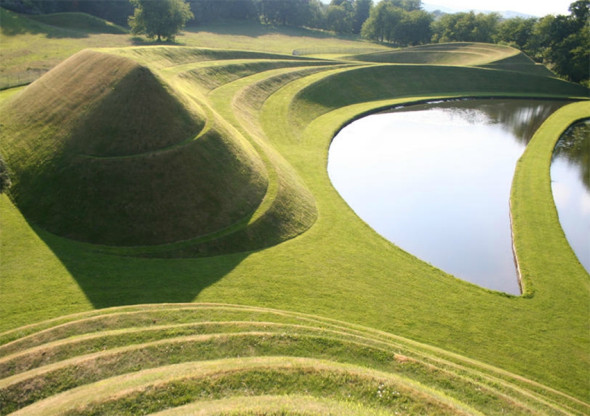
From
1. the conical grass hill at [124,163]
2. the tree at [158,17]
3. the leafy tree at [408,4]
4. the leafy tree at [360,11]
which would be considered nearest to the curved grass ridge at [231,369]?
the conical grass hill at [124,163]

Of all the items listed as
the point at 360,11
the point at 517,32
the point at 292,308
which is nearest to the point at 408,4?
the point at 360,11

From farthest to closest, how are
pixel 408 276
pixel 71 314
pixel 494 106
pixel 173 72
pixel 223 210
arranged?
pixel 494 106 < pixel 173 72 < pixel 223 210 < pixel 408 276 < pixel 71 314

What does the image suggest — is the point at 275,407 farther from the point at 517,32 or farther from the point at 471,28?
the point at 471,28

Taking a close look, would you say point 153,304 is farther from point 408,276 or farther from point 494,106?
point 494,106

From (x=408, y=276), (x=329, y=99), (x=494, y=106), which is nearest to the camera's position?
(x=408, y=276)

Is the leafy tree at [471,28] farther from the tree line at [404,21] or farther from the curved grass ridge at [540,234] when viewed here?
the curved grass ridge at [540,234]

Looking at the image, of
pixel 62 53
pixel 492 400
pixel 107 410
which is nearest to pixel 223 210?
pixel 107 410
